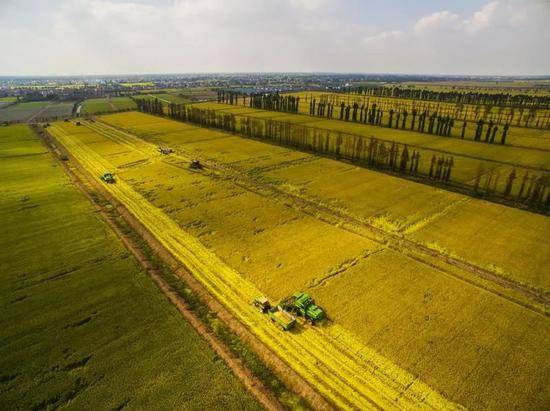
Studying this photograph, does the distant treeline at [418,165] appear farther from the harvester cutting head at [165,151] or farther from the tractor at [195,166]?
the tractor at [195,166]

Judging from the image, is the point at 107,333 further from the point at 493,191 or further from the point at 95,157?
the point at 95,157

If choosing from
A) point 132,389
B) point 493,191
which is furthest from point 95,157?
point 493,191

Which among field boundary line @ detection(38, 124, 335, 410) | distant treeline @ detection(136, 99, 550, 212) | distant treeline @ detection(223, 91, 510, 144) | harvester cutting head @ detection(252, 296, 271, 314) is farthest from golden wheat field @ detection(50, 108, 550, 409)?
distant treeline @ detection(223, 91, 510, 144)

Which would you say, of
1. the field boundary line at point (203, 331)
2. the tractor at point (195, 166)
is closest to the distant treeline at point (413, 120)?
the tractor at point (195, 166)

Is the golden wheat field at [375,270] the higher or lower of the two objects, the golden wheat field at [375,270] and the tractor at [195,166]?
the lower

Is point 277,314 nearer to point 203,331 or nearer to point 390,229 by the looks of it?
point 203,331

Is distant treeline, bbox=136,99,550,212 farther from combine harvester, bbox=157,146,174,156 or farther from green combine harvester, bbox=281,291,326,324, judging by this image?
green combine harvester, bbox=281,291,326,324

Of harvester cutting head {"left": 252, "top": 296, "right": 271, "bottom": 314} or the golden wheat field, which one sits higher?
harvester cutting head {"left": 252, "top": 296, "right": 271, "bottom": 314}
